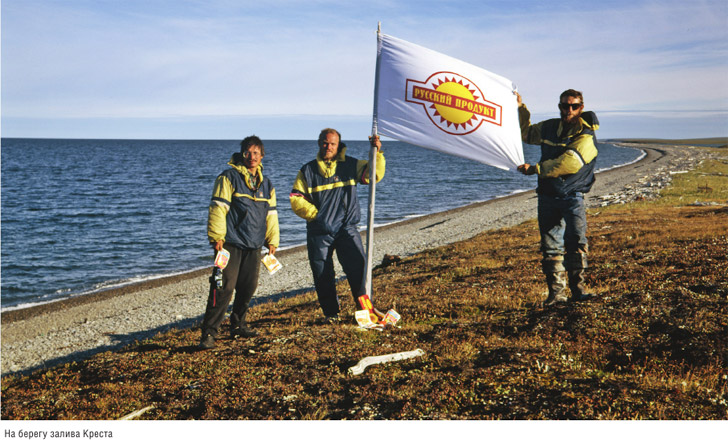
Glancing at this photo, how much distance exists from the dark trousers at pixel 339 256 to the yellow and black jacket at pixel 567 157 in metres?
3.28

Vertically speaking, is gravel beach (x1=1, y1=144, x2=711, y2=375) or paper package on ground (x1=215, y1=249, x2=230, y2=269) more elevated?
paper package on ground (x1=215, y1=249, x2=230, y2=269)

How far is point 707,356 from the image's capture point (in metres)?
5.81

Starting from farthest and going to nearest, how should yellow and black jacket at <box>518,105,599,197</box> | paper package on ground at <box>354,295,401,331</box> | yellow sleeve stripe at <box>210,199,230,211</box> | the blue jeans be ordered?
paper package on ground at <box>354,295,401,331</box> < the blue jeans < yellow sleeve stripe at <box>210,199,230,211</box> < yellow and black jacket at <box>518,105,599,197</box>

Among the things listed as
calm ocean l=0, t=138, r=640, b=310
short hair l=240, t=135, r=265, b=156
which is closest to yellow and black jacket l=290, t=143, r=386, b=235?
short hair l=240, t=135, r=265, b=156

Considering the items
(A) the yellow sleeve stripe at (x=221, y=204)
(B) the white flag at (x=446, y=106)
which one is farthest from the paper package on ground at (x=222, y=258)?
(B) the white flag at (x=446, y=106)

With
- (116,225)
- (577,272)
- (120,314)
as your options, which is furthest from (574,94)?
(116,225)

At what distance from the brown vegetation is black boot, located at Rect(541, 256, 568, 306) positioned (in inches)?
15.5

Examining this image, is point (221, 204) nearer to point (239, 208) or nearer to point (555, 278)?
point (239, 208)

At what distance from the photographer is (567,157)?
7066 millimetres

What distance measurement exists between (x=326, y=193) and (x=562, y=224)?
4.03 metres

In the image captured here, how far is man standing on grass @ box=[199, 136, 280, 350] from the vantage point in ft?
23.7

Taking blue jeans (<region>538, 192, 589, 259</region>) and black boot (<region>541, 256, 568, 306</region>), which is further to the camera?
black boot (<region>541, 256, 568, 306</region>)

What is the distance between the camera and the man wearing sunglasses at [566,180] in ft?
23.4

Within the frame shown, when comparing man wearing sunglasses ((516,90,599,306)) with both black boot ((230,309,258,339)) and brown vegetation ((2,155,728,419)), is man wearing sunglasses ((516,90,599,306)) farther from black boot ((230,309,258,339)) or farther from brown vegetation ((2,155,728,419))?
black boot ((230,309,258,339))
